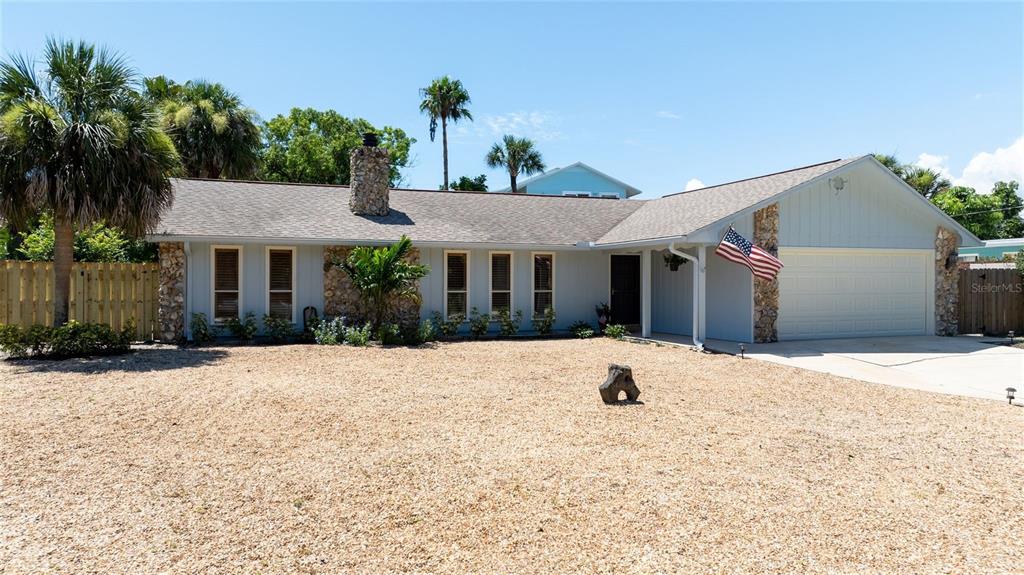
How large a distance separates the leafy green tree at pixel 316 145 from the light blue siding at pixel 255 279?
64.0 feet

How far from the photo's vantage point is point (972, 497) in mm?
4469

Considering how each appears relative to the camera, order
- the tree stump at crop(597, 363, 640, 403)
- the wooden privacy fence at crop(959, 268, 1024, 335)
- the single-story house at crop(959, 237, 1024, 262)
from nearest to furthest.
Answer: the tree stump at crop(597, 363, 640, 403), the wooden privacy fence at crop(959, 268, 1024, 335), the single-story house at crop(959, 237, 1024, 262)

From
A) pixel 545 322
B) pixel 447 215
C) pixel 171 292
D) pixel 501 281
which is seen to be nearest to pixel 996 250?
pixel 545 322

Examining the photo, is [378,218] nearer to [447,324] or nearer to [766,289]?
[447,324]

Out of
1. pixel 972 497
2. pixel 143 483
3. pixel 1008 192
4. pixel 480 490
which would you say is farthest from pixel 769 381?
pixel 1008 192

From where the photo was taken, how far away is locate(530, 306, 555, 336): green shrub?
15328 millimetres

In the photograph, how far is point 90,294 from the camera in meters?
12.6

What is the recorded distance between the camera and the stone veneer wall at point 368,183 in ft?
51.1

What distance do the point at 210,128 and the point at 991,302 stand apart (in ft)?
83.5

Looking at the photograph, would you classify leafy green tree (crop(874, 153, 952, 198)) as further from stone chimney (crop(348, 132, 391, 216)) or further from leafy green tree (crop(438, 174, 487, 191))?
stone chimney (crop(348, 132, 391, 216))

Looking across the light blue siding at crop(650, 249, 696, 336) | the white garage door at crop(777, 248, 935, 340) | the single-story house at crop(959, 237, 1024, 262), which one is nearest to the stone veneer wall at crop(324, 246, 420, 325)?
the light blue siding at crop(650, 249, 696, 336)

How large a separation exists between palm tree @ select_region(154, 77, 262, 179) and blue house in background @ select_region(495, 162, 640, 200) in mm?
15140

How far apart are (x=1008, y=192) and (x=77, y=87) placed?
54478mm

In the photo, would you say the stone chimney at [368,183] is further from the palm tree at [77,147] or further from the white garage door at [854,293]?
the white garage door at [854,293]
